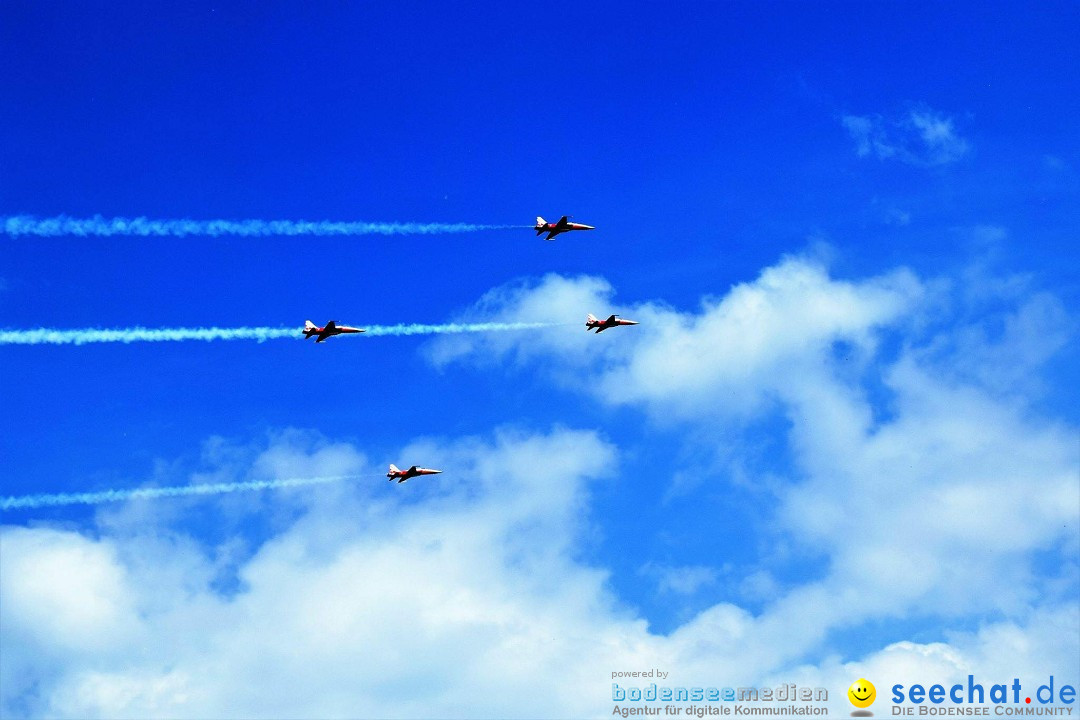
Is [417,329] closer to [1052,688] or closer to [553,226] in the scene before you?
[553,226]

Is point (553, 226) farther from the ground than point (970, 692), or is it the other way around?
point (553, 226)

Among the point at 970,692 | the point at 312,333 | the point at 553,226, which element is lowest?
the point at 970,692

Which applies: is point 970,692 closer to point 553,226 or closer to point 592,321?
point 592,321

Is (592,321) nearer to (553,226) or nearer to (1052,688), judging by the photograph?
(553,226)

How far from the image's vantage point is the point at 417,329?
18762cm

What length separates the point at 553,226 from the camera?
643ft

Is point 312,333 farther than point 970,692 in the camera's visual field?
Yes

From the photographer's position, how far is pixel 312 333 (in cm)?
18988

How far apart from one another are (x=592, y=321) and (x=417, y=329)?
95.5 ft

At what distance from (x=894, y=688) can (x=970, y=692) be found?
9648 millimetres

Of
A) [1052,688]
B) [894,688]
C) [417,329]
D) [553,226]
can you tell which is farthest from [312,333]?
[1052,688]

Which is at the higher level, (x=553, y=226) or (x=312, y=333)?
(x=553, y=226)

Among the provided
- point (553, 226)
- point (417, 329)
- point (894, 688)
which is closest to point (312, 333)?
point (417, 329)

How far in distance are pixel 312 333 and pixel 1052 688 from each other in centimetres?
11614
